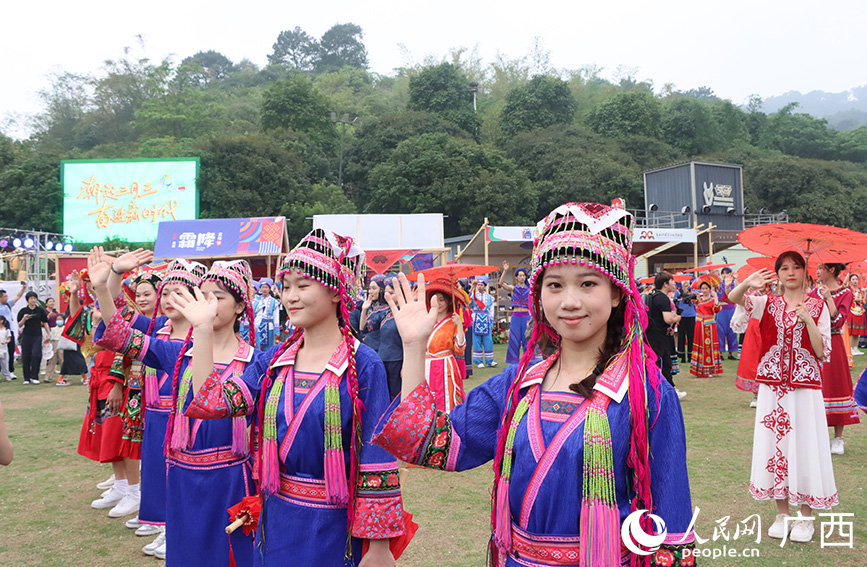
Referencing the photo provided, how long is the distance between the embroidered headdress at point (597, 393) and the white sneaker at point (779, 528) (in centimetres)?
368

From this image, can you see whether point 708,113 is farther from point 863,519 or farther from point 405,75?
point 863,519

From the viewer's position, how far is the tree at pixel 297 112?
158 feet

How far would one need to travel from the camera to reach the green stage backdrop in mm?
31578

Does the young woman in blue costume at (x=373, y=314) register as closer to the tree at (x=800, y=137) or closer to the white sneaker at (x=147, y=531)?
the white sneaker at (x=147, y=531)

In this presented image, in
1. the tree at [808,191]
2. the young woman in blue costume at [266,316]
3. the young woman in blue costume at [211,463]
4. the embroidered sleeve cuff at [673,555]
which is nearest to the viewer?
the embroidered sleeve cuff at [673,555]

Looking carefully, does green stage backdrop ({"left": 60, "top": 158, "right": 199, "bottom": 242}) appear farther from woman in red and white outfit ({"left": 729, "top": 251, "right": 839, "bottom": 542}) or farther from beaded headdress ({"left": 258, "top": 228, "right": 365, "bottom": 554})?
beaded headdress ({"left": 258, "top": 228, "right": 365, "bottom": 554})

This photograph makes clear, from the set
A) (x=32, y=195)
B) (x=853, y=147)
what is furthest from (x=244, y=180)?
(x=853, y=147)

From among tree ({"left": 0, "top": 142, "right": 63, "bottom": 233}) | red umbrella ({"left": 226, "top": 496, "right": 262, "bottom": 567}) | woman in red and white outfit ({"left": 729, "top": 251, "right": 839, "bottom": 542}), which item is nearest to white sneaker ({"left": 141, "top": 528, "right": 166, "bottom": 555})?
red umbrella ({"left": 226, "top": 496, "right": 262, "bottom": 567})

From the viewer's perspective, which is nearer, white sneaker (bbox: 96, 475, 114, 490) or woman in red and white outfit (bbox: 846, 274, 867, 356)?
white sneaker (bbox: 96, 475, 114, 490)

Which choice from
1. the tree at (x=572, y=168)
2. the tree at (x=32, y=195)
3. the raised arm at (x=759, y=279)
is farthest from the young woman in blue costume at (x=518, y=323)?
the tree at (x=32, y=195)

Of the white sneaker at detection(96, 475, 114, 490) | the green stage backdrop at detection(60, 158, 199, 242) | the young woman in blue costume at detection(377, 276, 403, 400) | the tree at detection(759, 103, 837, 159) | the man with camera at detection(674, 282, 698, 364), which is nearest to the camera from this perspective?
the white sneaker at detection(96, 475, 114, 490)

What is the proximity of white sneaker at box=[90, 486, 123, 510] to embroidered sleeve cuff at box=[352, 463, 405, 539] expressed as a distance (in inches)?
179

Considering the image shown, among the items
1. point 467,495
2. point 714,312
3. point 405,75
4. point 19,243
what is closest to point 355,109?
point 405,75

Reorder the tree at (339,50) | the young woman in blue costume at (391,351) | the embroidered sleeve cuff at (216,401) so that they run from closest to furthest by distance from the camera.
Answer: the embroidered sleeve cuff at (216,401)
the young woman in blue costume at (391,351)
the tree at (339,50)
